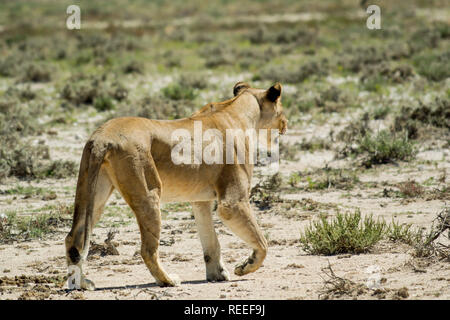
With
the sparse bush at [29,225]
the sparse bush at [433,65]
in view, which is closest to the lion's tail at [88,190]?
the sparse bush at [29,225]

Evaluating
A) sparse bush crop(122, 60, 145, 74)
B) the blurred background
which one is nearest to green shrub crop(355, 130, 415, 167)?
the blurred background

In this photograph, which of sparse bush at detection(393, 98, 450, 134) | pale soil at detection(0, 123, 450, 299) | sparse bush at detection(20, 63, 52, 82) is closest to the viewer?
pale soil at detection(0, 123, 450, 299)

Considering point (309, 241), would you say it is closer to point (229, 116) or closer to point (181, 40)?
point (229, 116)

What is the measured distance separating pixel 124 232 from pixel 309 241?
92.3 inches

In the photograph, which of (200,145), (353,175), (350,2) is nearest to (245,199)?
(200,145)

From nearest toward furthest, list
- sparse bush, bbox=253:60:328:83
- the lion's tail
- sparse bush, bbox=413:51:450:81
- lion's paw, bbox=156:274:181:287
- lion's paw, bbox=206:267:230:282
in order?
the lion's tail, lion's paw, bbox=156:274:181:287, lion's paw, bbox=206:267:230:282, sparse bush, bbox=413:51:450:81, sparse bush, bbox=253:60:328:83

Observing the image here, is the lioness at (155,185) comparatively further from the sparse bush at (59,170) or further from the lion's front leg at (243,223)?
the sparse bush at (59,170)

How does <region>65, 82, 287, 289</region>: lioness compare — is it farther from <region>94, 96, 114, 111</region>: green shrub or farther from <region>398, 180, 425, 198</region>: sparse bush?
<region>94, 96, 114, 111</region>: green shrub

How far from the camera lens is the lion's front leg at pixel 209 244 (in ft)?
23.0

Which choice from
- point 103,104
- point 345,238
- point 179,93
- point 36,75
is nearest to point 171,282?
point 345,238

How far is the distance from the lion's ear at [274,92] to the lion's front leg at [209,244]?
1433 mm

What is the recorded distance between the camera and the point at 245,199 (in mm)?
6793

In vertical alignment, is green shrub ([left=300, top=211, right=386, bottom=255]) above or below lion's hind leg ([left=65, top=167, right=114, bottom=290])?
below

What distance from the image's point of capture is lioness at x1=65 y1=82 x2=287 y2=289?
19.9ft
